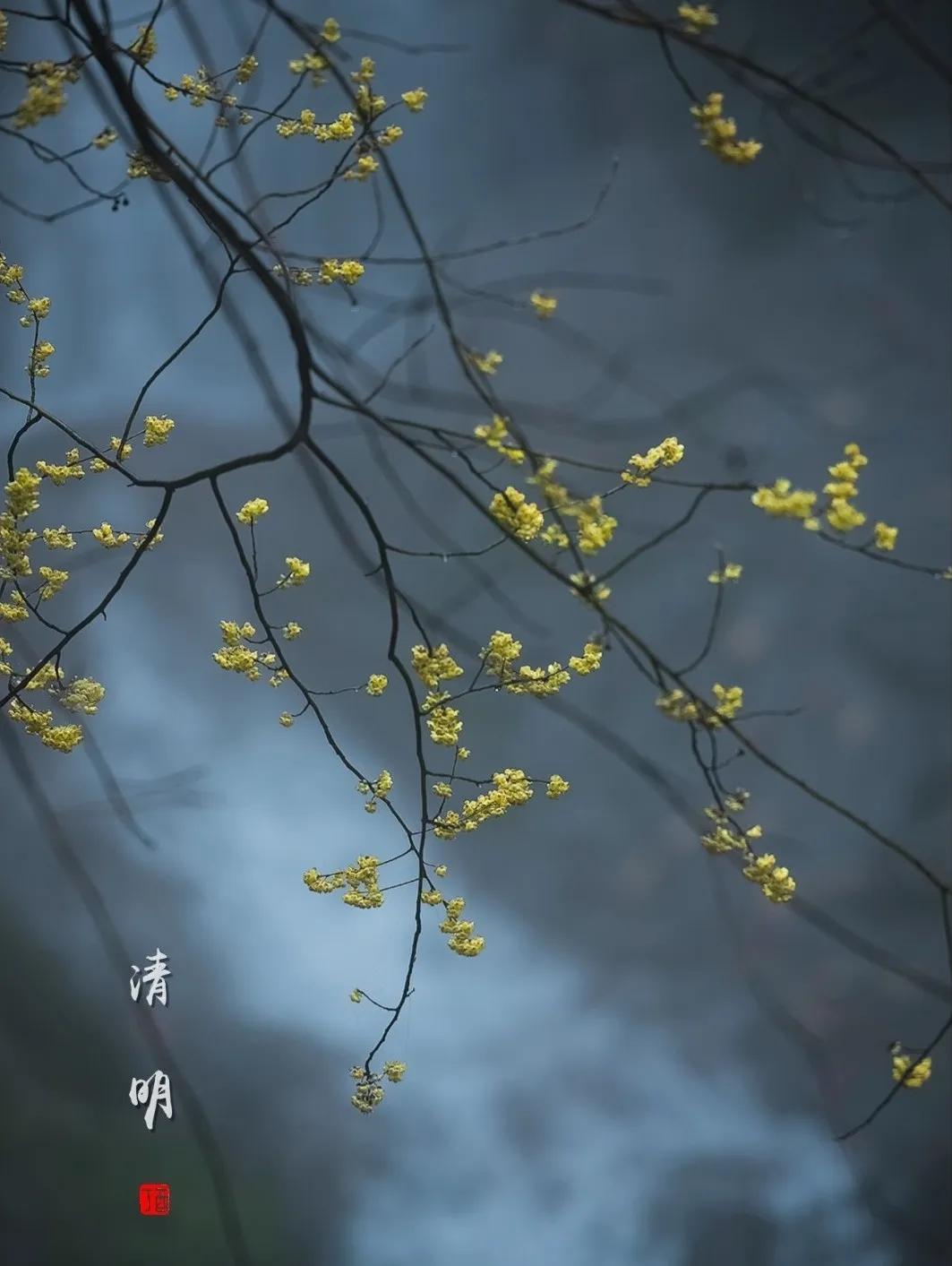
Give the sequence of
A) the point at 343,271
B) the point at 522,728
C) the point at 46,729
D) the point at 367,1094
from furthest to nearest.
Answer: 1. the point at 522,728
2. the point at 46,729
3. the point at 367,1094
4. the point at 343,271

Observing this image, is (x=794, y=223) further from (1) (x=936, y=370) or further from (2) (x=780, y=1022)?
(2) (x=780, y=1022)

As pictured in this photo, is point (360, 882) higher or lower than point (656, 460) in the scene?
lower

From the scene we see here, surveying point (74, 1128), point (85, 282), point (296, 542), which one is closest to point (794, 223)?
point (296, 542)

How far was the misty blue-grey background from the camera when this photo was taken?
244 cm

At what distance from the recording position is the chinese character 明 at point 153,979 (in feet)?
8.42

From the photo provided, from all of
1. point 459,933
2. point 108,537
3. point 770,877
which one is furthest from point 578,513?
point 108,537

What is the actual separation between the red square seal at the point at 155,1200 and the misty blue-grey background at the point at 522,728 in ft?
0.07

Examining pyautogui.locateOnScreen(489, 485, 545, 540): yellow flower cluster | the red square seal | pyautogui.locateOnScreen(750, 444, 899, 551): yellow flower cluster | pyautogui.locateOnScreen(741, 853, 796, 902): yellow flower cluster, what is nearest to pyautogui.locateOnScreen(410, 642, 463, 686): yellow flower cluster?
pyautogui.locateOnScreen(489, 485, 545, 540): yellow flower cluster

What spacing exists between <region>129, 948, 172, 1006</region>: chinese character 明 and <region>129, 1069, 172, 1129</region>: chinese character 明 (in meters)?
0.14

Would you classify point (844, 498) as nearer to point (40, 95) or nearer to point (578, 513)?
point (578, 513)

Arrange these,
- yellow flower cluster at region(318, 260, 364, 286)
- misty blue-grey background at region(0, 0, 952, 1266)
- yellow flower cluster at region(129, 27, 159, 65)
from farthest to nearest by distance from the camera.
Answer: misty blue-grey background at region(0, 0, 952, 1266) < yellow flower cluster at region(318, 260, 364, 286) < yellow flower cluster at region(129, 27, 159, 65)

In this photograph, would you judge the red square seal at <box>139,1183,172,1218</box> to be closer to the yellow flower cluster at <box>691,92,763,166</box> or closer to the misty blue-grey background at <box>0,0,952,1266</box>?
the misty blue-grey background at <box>0,0,952,1266</box>

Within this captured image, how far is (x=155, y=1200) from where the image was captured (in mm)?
2506

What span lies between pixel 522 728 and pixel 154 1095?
1047 millimetres
